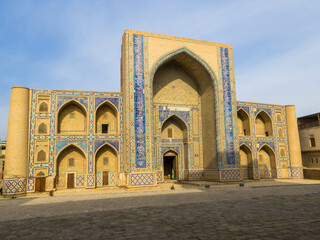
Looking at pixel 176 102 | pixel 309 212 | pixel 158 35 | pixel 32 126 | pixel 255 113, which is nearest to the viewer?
pixel 309 212

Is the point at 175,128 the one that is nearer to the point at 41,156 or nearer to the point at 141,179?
the point at 141,179

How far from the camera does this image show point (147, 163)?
50.5ft

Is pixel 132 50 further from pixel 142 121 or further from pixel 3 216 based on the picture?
pixel 3 216

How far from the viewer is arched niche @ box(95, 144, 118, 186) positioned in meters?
16.4

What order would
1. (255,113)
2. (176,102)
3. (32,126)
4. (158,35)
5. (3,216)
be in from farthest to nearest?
(255,113)
(176,102)
(158,35)
(32,126)
(3,216)

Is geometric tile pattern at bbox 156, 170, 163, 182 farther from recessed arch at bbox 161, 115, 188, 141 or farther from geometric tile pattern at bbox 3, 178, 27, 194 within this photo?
geometric tile pattern at bbox 3, 178, 27, 194

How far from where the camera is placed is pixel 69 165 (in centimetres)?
→ 1598

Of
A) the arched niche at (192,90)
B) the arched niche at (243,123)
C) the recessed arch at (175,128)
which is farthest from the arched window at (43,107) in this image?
the arched niche at (243,123)

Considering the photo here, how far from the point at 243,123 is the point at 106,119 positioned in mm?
11316

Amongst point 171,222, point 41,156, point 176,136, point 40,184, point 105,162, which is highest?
point 176,136

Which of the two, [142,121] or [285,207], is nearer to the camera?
[285,207]

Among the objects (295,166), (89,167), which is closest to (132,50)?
(89,167)

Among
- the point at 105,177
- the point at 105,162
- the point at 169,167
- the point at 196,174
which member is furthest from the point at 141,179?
the point at 169,167

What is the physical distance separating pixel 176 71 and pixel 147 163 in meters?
8.28
